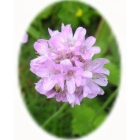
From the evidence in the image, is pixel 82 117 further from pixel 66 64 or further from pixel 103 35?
pixel 66 64

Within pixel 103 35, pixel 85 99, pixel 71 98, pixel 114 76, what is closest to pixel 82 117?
pixel 85 99

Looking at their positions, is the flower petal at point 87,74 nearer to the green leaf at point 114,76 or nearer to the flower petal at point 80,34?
the flower petal at point 80,34

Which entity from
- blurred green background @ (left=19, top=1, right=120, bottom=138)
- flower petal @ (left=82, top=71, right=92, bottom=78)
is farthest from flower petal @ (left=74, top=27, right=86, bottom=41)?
blurred green background @ (left=19, top=1, right=120, bottom=138)

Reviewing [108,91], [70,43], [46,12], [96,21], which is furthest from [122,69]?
Result: [70,43]

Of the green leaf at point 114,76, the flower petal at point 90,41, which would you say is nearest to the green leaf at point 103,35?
the green leaf at point 114,76

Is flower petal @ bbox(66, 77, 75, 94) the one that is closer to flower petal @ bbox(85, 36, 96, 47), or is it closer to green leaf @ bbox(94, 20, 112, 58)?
flower petal @ bbox(85, 36, 96, 47)

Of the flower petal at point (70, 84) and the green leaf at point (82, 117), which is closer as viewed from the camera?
the flower petal at point (70, 84)
